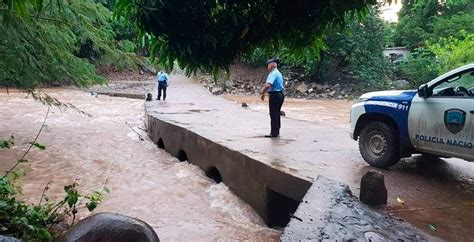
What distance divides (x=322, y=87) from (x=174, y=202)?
25.9 m

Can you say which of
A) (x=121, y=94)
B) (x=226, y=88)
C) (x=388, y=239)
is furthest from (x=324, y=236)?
(x=226, y=88)

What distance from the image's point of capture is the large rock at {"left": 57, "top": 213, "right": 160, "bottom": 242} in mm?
4656

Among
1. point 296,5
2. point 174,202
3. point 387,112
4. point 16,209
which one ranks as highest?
point 296,5

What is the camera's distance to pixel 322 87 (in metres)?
32.7

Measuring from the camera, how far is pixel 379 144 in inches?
279

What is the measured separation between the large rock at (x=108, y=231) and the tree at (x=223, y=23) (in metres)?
2.84

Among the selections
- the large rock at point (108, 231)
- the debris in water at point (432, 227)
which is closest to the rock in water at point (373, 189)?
the debris in water at point (432, 227)

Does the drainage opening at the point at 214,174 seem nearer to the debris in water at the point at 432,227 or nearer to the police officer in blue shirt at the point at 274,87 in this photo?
the police officer in blue shirt at the point at 274,87

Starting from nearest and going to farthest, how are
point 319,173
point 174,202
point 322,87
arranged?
1. point 319,173
2. point 174,202
3. point 322,87

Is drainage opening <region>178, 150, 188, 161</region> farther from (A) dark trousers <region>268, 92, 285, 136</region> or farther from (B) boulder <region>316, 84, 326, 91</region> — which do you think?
(B) boulder <region>316, 84, 326, 91</region>

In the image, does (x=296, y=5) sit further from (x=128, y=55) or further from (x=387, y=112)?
(x=128, y=55)

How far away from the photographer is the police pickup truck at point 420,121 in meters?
5.95

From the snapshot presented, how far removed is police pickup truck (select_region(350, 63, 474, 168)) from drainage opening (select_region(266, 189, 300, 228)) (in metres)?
1.55

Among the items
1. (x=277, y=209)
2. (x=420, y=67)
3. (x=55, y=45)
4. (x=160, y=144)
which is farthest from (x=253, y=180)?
(x=420, y=67)
